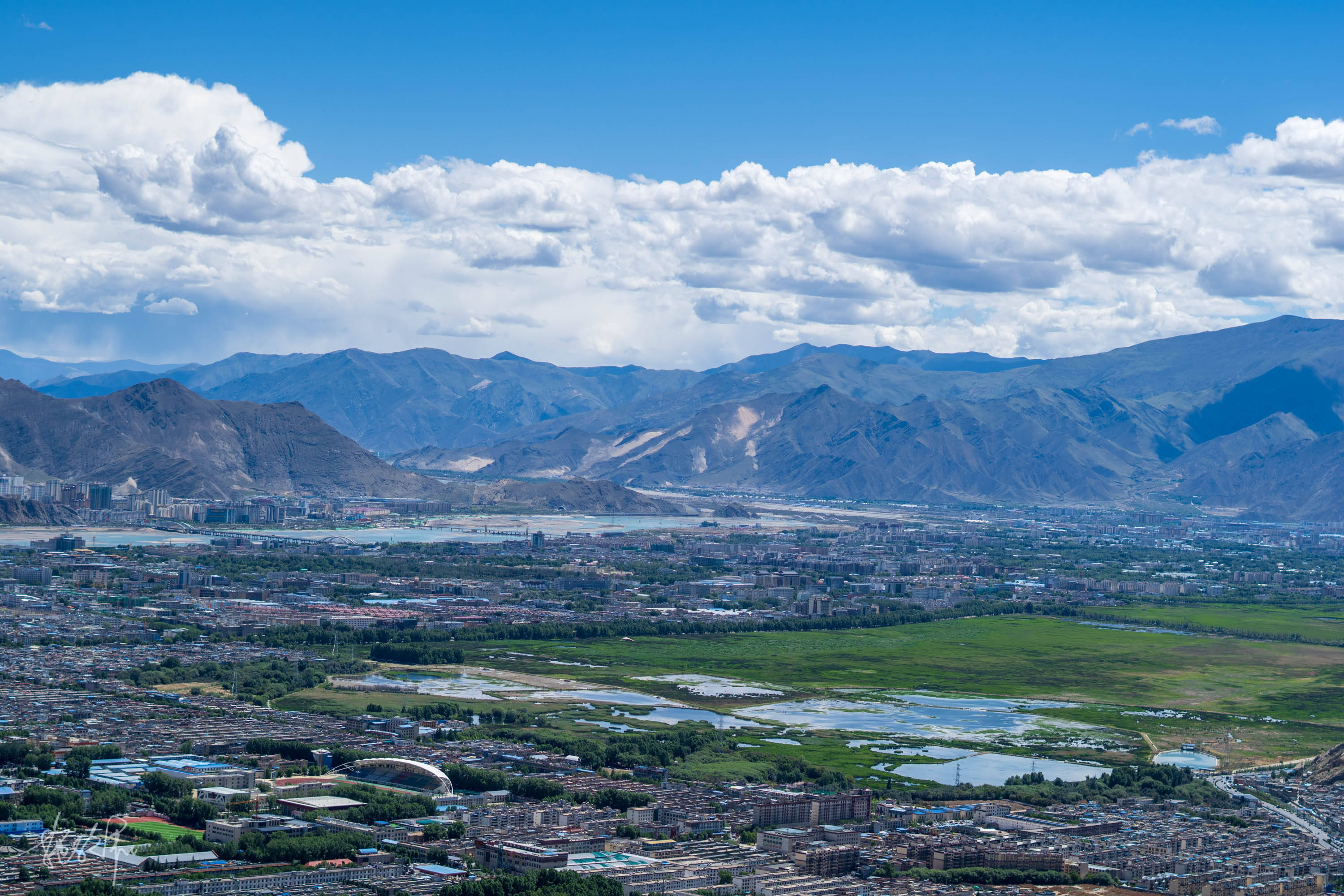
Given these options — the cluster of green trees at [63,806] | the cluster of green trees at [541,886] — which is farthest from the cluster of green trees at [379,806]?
the cluster of green trees at [541,886]

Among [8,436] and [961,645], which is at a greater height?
[8,436]

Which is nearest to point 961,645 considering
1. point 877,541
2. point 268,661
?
point 268,661

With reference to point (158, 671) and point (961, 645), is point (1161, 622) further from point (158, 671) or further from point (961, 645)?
point (158, 671)

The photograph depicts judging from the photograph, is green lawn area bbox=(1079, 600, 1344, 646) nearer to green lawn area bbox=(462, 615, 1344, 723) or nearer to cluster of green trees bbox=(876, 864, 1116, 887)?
green lawn area bbox=(462, 615, 1344, 723)

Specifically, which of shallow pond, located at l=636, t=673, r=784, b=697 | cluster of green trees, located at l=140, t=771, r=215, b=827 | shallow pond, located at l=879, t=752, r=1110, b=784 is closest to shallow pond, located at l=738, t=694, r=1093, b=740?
shallow pond, located at l=636, t=673, r=784, b=697

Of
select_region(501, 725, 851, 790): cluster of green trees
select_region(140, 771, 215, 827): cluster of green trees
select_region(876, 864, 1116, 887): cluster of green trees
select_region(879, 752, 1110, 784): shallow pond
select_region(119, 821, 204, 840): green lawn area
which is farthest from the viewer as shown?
select_region(879, 752, 1110, 784): shallow pond

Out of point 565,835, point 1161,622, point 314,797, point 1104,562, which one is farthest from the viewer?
point 1104,562
